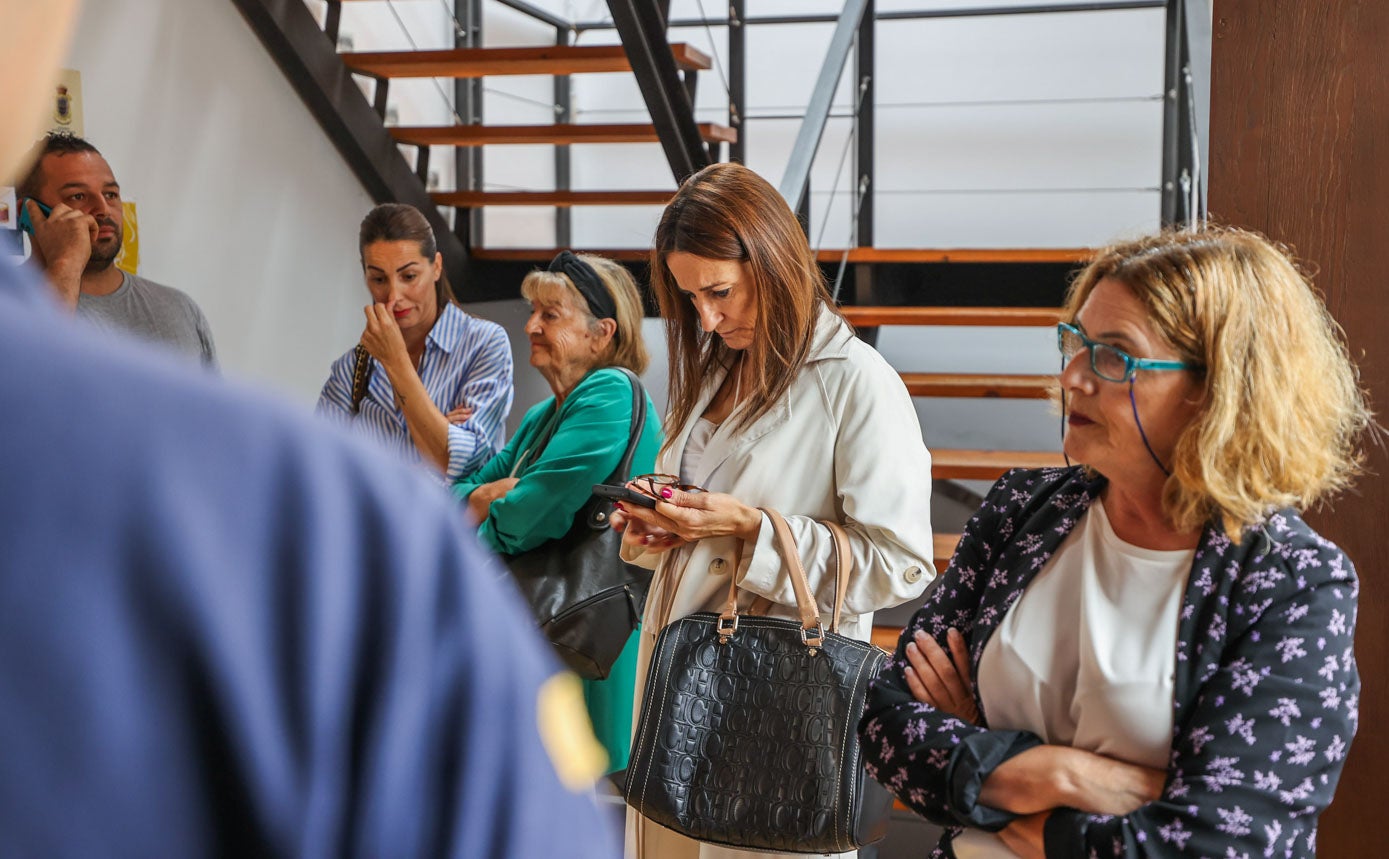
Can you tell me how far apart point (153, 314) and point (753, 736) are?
191 centimetres

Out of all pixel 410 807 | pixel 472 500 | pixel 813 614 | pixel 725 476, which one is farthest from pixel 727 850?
pixel 410 807

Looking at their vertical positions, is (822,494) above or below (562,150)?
below

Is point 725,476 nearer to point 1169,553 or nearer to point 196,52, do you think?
point 1169,553

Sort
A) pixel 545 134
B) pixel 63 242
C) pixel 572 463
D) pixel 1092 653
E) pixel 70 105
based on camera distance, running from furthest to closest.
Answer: pixel 545 134
pixel 70 105
pixel 63 242
pixel 572 463
pixel 1092 653

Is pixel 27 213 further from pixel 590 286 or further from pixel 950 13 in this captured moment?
pixel 950 13

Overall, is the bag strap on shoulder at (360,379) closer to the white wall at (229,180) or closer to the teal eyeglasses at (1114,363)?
the white wall at (229,180)

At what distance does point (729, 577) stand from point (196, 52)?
10.1 ft

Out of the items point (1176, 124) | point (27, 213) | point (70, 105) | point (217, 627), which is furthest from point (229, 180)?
point (217, 627)

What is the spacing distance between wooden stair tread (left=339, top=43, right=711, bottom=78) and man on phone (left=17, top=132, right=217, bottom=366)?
173 cm

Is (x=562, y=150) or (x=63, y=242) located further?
(x=562, y=150)

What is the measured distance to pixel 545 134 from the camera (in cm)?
478

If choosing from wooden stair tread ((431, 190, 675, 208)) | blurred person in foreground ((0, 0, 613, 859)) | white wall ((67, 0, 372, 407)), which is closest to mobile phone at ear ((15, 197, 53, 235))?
white wall ((67, 0, 372, 407))

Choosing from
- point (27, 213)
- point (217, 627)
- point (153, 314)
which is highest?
point (27, 213)

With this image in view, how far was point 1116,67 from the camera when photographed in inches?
250
